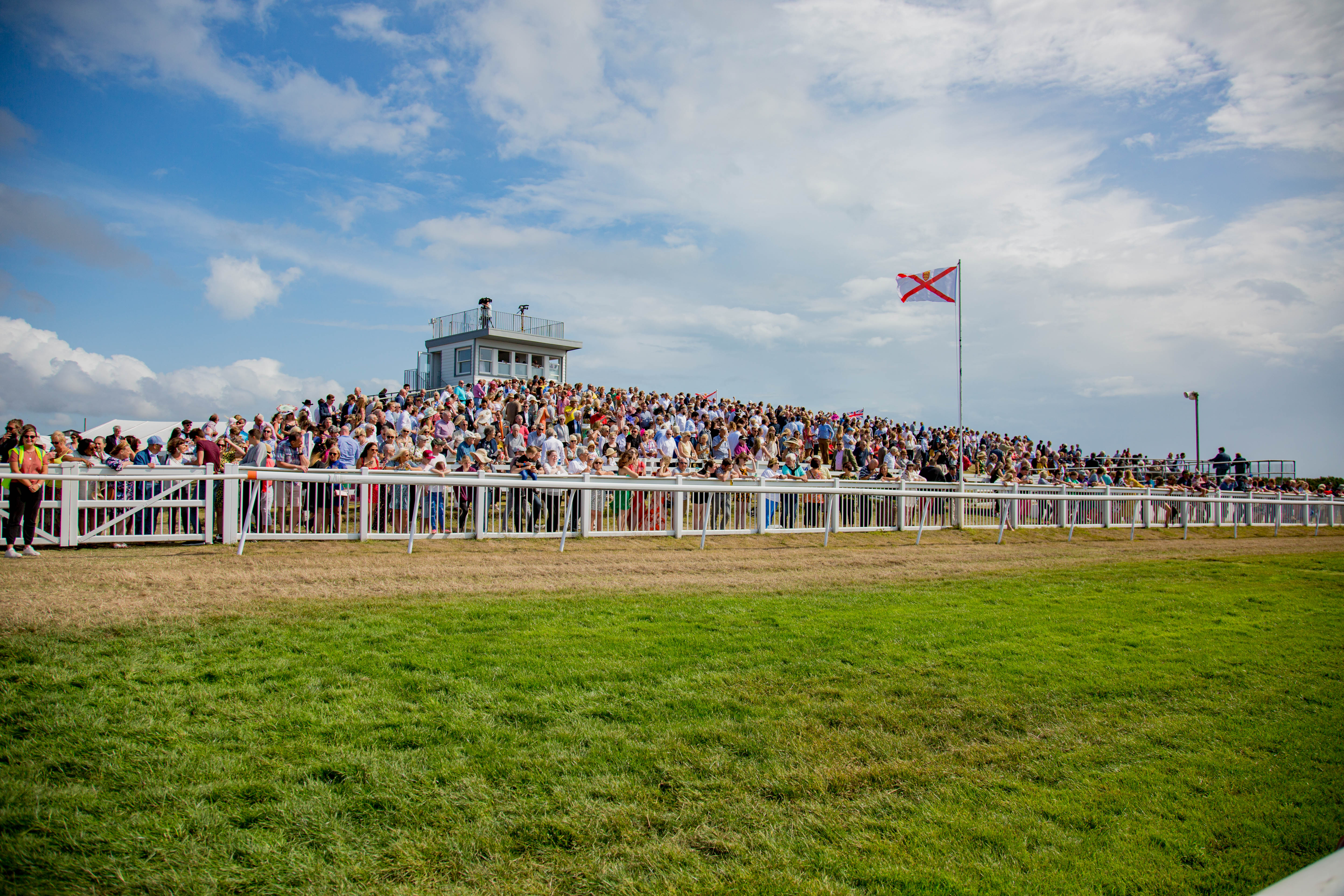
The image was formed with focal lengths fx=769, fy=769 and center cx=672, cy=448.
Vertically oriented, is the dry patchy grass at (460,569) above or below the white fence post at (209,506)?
below

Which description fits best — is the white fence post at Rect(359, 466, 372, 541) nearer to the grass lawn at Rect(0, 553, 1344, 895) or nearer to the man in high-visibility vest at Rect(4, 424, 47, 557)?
the man in high-visibility vest at Rect(4, 424, 47, 557)

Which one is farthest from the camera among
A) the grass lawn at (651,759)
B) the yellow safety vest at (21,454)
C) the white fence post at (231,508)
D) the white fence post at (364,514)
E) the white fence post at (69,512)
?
the white fence post at (364,514)

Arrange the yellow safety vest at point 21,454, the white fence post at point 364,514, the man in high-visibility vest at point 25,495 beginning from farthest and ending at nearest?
the white fence post at point 364,514, the yellow safety vest at point 21,454, the man in high-visibility vest at point 25,495

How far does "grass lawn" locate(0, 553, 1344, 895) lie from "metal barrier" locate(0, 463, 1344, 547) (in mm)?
5438

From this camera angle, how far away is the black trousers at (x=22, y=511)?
10453 millimetres

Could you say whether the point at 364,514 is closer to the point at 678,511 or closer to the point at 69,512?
the point at 69,512

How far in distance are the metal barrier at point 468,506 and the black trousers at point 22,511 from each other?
39cm

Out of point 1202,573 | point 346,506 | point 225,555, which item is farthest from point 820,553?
point 225,555

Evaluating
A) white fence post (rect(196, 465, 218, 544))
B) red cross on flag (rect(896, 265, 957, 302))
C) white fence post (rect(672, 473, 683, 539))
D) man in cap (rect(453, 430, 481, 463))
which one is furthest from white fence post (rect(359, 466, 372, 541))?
red cross on flag (rect(896, 265, 957, 302))

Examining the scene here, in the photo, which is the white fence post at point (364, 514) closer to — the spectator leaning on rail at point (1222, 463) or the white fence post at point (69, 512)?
the white fence post at point (69, 512)

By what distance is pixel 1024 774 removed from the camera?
4.19 meters

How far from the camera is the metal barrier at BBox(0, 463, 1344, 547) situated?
11633 mm

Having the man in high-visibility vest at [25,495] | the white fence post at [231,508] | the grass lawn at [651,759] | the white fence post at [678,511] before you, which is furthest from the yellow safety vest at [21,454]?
the white fence post at [678,511]

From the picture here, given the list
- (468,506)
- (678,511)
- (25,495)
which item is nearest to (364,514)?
(468,506)
